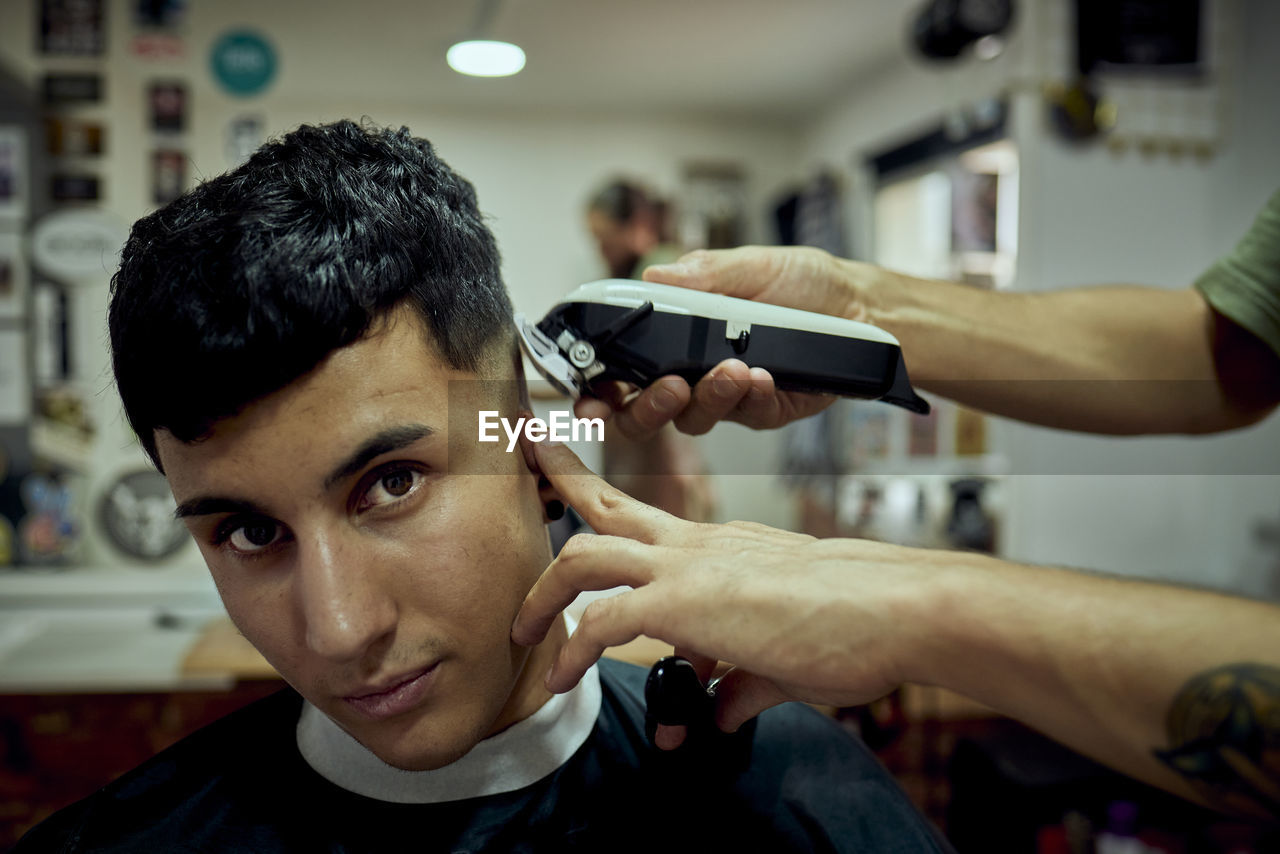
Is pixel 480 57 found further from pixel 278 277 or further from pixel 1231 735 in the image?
pixel 1231 735

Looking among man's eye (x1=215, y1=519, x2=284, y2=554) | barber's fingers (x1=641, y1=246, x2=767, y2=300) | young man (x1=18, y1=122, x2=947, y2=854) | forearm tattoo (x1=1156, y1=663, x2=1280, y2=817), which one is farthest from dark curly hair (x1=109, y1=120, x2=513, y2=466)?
forearm tattoo (x1=1156, y1=663, x2=1280, y2=817)

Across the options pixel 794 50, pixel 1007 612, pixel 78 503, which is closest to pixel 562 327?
pixel 1007 612

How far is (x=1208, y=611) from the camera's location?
566 millimetres

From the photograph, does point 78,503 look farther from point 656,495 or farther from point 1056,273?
point 1056,273

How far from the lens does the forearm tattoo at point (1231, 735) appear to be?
55 cm

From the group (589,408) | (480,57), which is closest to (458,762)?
(589,408)

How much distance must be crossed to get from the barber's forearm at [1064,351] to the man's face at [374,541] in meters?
0.63

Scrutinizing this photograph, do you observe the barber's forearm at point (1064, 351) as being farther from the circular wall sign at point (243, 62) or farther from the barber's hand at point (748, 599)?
the circular wall sign at point (243, 62)

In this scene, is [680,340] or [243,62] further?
[243,62]

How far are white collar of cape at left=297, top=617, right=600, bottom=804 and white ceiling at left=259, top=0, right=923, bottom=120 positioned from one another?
198 centimetres

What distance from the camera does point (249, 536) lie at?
83cm

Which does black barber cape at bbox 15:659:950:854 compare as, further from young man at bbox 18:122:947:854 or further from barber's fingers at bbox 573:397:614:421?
A: barber's fingers at bbox 573:397:614:421

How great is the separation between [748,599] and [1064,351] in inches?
32.0

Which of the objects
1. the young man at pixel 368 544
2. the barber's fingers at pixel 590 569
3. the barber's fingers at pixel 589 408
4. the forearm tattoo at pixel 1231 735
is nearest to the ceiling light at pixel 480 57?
the young man at pixel 368 544
